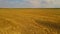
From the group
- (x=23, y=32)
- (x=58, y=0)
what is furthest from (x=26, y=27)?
(x=58, y=0)

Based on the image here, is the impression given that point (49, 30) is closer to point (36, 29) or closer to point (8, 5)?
point (36, 29)

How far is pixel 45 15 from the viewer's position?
43cm

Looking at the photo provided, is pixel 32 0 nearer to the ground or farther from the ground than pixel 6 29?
farther from the ground

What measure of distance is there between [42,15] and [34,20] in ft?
0.12

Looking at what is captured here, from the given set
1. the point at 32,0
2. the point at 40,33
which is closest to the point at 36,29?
the point at 40,33

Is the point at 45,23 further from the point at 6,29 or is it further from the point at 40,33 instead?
the point at 6,29

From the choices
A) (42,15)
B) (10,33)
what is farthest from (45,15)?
(10,33)

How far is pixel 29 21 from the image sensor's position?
42 cm

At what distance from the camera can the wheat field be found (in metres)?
0.40

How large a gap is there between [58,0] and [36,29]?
15 centimetres

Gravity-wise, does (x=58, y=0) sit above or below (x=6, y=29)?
above

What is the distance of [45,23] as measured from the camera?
1.36 ft

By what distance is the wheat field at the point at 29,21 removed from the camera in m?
0.40

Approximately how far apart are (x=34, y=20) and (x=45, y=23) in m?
Result: 0.04
